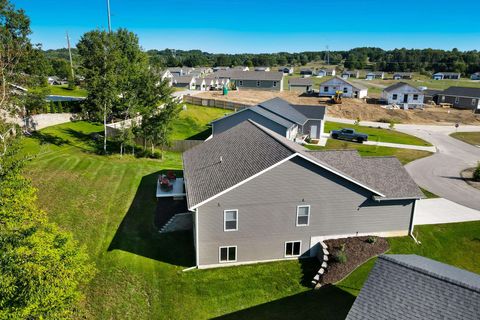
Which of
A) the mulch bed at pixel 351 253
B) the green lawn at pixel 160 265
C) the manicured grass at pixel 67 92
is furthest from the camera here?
the manicured grass at pixel 67 92

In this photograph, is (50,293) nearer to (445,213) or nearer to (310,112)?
(445,213)

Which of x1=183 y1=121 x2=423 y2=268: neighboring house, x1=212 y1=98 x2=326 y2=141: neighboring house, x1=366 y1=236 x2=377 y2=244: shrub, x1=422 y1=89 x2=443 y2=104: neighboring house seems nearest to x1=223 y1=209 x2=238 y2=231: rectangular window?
x1=183 y1=121 x2=423 y2=268: neighboring house

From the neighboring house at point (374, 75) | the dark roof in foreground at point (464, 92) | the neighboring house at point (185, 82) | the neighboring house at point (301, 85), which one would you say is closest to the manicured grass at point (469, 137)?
the dark roof in foreground at point (464, 92)

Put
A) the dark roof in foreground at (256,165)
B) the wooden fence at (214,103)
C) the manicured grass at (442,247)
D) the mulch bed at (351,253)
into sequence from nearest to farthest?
the mulch bed at (351,253) → the manicured grass at (442,247) → the dark roof in foreground at (256,165) → the wooden fence at (214,103)

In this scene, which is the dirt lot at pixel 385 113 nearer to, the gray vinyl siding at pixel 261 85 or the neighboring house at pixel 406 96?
the neighboring house at pixel 406 96

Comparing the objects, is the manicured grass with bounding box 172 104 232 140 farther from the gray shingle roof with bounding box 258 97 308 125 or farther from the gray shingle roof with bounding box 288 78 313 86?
the gray shingle roof with bounding box 288 78 313 86

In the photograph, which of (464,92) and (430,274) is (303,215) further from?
(464,92)

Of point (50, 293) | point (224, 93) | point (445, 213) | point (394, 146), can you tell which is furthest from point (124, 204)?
point (224, 93)
